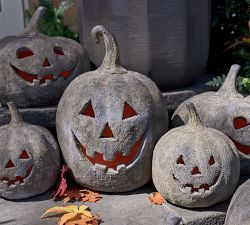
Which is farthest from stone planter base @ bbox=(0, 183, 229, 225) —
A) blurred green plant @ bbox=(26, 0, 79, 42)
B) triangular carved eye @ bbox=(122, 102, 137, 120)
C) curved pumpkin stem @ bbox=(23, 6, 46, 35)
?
blurred green plant @ bbox=(26, 0, 79, 42)

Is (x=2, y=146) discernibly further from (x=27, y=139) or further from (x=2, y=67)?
(x=2, y=67)

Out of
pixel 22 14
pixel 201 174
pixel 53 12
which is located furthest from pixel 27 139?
pixel 22 14

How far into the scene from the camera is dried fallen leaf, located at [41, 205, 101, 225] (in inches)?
108

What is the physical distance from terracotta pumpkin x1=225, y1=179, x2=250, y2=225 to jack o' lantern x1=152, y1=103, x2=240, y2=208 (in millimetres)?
366

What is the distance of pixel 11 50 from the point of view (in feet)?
10.6

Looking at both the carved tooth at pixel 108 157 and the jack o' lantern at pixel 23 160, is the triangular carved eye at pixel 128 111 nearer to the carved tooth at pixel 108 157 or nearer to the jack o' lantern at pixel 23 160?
the carved tooth at pixel 108 157

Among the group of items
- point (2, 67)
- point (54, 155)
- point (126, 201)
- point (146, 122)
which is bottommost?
point (126, 201)

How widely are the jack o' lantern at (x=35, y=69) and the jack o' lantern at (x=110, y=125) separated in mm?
240

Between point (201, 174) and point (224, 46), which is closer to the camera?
point (201, 174)

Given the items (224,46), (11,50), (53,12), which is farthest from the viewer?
(53,12)

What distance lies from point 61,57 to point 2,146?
72cm

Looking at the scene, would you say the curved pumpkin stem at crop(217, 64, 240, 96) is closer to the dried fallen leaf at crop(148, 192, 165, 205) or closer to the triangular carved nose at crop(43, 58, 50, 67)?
the dried fallen leaf at crop(148, 192, 165, 205)

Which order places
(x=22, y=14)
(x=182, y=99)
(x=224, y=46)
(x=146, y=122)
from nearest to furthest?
(x=146, y=122)
(x=182, y=99)
(x=224, y=46)
(x=22, y=14)

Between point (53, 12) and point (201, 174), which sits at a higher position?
point (53, 12)
